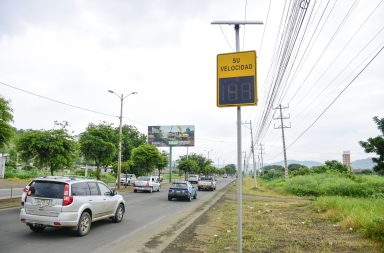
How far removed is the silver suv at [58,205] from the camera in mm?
10438

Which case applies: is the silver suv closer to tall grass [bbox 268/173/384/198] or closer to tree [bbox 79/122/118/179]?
tree [bbox 79/122/118/179]

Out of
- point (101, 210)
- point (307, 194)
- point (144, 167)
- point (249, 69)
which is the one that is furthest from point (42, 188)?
point (144, 167)

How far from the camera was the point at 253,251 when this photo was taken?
8711 mm

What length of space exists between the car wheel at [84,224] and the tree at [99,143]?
19372 millimetres

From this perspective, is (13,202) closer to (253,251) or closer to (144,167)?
(253,251)

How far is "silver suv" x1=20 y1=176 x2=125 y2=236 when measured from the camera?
34.2 ft

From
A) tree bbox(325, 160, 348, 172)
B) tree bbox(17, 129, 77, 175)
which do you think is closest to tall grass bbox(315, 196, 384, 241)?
tree bbox(17, 129, 77, 175)

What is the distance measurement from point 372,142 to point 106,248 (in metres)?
34.8

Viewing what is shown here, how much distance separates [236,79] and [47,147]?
56.4ft

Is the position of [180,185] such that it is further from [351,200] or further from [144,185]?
[351,200]

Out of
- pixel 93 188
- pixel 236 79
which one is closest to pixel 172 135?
pixel 93 188

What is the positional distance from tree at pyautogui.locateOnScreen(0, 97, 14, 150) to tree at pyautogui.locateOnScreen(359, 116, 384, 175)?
33.0 m

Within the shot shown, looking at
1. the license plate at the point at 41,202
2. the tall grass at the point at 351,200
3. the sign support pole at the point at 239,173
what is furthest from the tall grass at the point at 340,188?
the license plate at the point at 41,202

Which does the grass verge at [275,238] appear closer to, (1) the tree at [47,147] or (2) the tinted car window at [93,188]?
(2) the tinted car window at [93,188]
